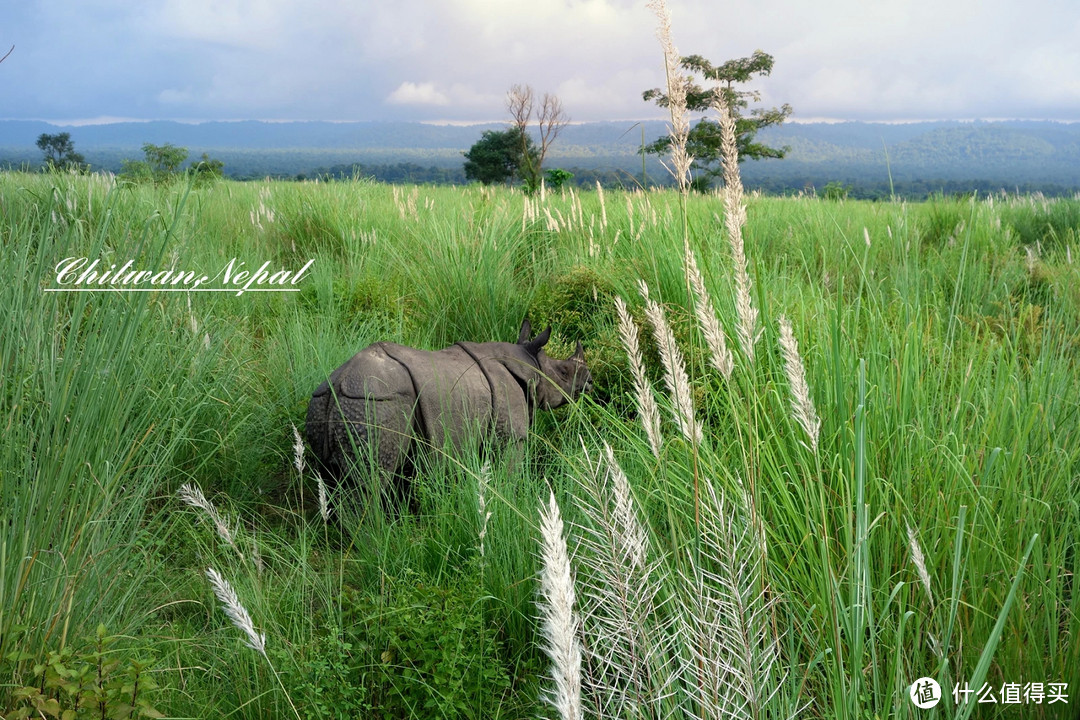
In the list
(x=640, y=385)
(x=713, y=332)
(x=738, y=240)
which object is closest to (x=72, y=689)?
(x=640, y=385)

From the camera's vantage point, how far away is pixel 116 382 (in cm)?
232

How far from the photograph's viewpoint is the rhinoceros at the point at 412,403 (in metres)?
3.25

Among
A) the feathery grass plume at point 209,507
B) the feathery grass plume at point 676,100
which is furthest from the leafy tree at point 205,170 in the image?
the feathery grass plume at point 676,100

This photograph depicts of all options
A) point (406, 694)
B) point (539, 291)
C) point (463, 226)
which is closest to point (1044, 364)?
point (406, 694)

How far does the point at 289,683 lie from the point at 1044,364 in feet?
9.25

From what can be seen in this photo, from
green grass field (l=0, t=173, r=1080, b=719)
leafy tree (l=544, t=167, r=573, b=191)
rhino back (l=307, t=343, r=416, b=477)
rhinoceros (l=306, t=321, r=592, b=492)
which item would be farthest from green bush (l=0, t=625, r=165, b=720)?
leafy tree (l=544, t=167, r=573, b=191)

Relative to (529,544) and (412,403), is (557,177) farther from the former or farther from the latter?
(529,544)

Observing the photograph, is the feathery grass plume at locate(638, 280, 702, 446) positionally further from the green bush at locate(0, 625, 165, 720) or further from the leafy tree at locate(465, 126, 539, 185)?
the leafy tree at locate(465, 126, 539, 185)

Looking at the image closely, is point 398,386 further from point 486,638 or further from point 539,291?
point 539,291

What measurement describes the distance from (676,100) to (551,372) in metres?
2.64

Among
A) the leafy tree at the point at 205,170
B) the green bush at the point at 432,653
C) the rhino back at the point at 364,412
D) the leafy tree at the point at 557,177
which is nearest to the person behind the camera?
the green bush at the point at 432,653

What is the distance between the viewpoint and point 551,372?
393 centimetres

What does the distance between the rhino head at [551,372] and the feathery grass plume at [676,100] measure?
2460 mm

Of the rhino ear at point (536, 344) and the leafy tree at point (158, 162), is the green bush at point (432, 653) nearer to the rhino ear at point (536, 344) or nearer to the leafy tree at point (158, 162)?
the rhino ear at point (536, 344)
